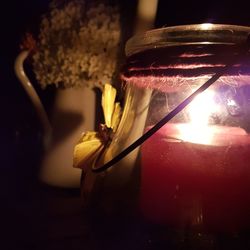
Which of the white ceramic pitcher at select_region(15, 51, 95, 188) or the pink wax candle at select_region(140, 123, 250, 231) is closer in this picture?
the pink wax candle at select_region(140, 123, 250, 231)

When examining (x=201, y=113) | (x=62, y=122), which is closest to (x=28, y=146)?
(x=62, y=122)

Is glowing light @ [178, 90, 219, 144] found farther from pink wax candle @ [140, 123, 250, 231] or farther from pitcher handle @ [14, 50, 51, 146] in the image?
pitcher handle @ [14, 50, 51, 146]

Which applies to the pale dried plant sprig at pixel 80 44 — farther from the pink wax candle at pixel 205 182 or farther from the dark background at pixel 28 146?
the pink wax candle at pixel 205 182

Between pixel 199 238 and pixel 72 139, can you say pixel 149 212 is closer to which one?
pixel 199 238

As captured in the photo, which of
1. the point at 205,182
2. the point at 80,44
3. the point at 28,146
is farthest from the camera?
the point at 28,146

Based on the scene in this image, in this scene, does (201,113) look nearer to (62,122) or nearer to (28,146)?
(62,122)

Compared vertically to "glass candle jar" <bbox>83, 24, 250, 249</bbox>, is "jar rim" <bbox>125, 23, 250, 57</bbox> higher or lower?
higher

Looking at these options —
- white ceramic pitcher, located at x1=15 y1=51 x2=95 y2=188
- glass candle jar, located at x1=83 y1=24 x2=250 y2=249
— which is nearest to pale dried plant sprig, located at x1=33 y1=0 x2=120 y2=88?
white ceramic pitcher, located at x1=15 y1=51 x2=95 y2=188
